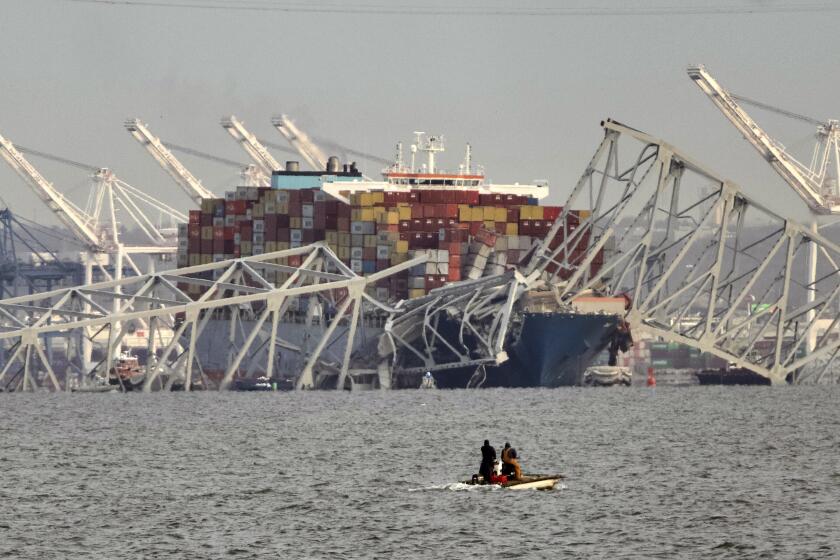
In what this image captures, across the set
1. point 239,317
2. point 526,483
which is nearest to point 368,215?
point 239,317

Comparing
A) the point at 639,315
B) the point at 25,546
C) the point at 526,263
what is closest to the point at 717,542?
the point at 25,546

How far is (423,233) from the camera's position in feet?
507

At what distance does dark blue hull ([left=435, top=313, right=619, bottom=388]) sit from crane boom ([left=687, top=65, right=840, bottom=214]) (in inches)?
1923

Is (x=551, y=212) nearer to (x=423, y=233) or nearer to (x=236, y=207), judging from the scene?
(x=423, y=233)

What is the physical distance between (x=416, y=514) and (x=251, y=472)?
14.6 meters

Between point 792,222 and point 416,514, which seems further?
point 792,222

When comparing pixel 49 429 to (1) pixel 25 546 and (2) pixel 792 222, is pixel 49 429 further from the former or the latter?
(2) pixel 792 222

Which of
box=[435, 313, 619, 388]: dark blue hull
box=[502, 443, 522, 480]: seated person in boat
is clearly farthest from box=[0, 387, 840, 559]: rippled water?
box=[435, 313, 619, 388]: dark blue hull

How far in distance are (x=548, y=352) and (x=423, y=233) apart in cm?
1946

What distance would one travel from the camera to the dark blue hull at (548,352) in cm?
13738

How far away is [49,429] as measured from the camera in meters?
103

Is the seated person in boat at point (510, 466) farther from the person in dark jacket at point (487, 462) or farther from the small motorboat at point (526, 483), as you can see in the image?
the person in dark jacket at point (487, 462)

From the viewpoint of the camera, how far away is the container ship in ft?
460

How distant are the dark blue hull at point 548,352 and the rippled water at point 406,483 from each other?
17192mm
